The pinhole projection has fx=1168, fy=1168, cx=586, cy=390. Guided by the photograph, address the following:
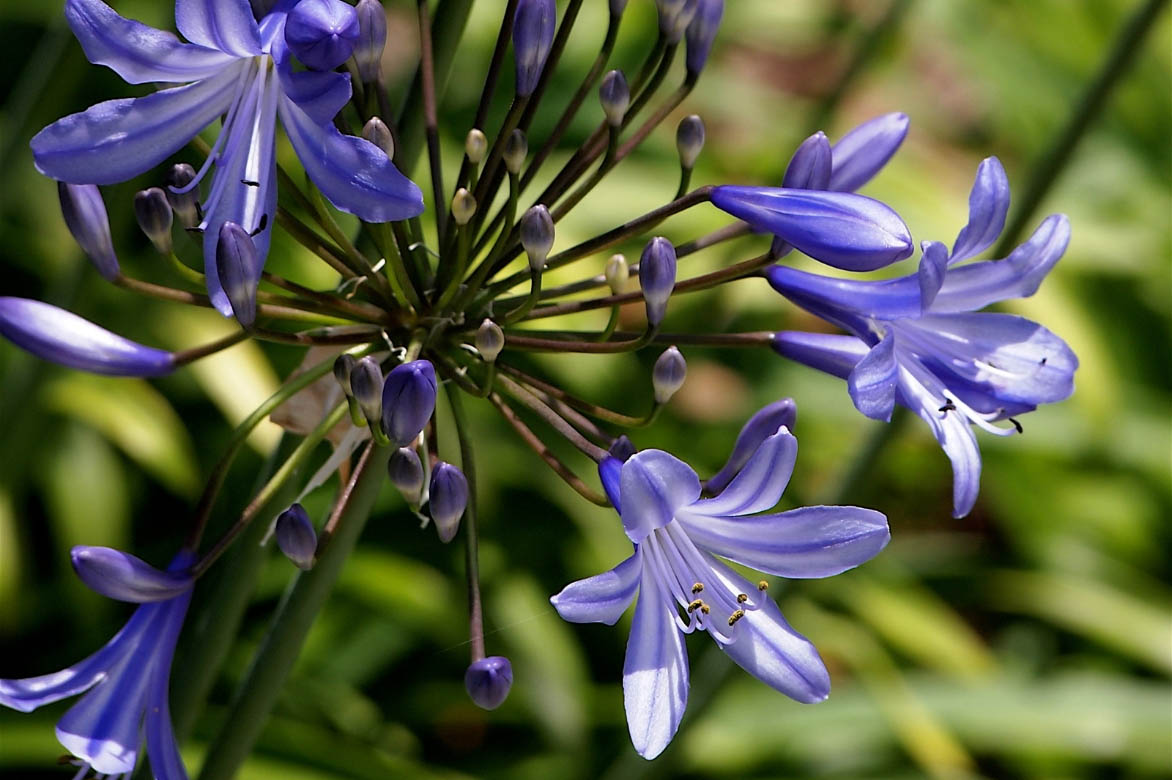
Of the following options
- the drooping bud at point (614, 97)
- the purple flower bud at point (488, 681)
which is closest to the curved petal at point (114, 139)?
the drooping bud at point (614, 97)

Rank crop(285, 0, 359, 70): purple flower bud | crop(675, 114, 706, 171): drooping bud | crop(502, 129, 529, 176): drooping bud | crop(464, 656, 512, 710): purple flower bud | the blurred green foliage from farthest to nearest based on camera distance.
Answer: the blurred green foliage
crop(675, 114, 706, 171): drooping bud
crop(502, 129, 529, 176): drooping bud
crop(464, 656, 512, 710): purple flower bud
crop(285, 0, 359, 70): purple flower bud

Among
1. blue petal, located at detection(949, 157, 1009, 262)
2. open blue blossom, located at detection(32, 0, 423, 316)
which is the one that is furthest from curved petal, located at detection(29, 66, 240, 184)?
blue petal, located at detection(949, 157, 1009, 262)

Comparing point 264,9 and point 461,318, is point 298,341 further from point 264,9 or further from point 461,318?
point 264,9

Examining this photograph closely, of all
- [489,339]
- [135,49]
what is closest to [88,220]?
[135,49]

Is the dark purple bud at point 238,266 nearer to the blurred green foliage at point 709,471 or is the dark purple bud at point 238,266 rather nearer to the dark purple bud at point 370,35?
the dark purple bud at point 370,35

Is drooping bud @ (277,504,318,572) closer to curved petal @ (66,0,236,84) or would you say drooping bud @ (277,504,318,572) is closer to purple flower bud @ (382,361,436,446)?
purple flower bud @ (382,361,436,446)

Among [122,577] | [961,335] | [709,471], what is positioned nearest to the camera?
[122,577]

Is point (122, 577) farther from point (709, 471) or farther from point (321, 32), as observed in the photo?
point (709, 471)
